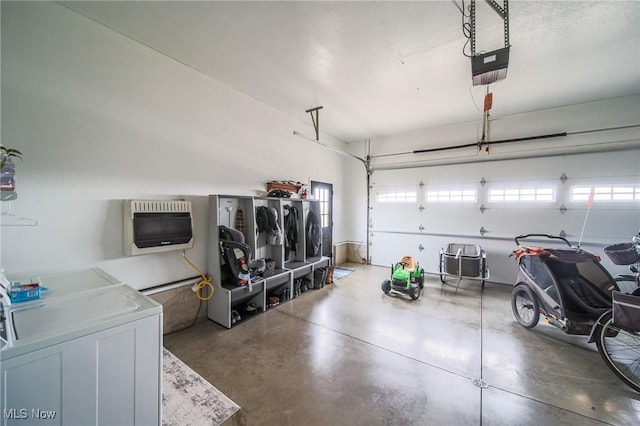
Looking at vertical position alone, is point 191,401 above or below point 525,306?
below

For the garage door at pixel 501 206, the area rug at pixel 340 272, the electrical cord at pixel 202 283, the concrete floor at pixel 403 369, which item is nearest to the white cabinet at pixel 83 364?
the concrete floor at pixel 403 369

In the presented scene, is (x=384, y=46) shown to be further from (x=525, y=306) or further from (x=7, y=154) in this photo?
(x=525, y=306)

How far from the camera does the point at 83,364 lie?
111 cm

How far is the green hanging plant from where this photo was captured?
1.68 m

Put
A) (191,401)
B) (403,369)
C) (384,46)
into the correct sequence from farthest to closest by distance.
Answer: (384,46) → (403,369) → (191,401)

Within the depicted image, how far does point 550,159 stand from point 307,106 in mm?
4683

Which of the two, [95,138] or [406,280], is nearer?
[95,138]

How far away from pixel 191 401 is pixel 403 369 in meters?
1.92

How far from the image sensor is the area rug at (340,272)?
543 cm

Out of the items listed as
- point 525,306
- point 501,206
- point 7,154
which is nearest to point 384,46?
point 7,154

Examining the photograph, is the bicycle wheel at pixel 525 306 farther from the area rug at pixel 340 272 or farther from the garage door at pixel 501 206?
the area rug at pixel 340 272

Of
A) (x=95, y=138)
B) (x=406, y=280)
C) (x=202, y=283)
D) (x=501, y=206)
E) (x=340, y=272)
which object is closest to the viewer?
(x=95, y=138)

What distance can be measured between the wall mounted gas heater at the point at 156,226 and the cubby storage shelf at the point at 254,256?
0.39 m

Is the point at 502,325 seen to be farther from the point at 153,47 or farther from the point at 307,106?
the point at 153,47
